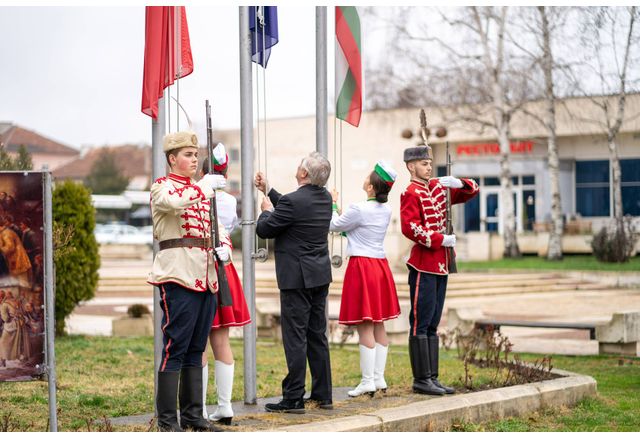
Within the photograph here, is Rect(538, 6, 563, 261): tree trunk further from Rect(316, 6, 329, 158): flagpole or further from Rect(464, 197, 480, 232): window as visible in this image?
Rect(316, 6, 329, 158): flagpole

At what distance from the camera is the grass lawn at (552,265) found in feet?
109

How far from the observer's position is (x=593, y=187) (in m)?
48.5

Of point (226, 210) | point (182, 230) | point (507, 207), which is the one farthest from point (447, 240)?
point (507, 207)

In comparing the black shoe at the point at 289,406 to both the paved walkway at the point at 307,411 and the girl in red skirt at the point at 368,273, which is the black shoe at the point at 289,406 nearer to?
the paved walkway at the point at 307,411

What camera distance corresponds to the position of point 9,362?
20.6 ft

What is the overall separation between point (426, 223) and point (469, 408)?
1765 millimetres

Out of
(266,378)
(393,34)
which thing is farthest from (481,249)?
(266,378)

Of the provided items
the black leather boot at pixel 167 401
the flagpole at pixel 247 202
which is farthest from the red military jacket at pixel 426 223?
the black leather boot at pixel 167 401

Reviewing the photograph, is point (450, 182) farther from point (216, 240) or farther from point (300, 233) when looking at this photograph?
point (216, 240)

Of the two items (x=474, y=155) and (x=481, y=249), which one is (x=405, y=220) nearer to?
(x=481, y=249)

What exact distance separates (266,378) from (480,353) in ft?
9.04

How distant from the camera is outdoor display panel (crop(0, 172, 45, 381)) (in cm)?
626

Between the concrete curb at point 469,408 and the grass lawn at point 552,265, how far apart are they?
77.0ft
